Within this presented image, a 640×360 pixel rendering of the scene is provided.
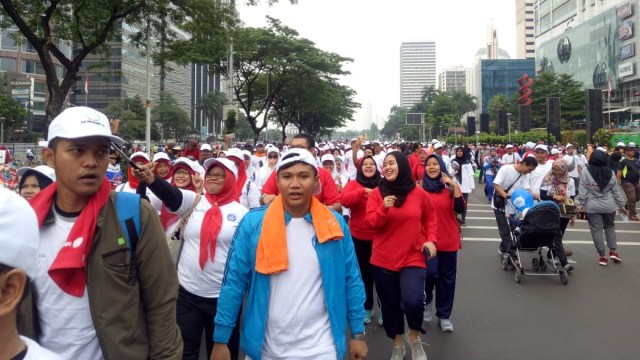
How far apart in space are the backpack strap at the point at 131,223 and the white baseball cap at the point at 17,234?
0.69m

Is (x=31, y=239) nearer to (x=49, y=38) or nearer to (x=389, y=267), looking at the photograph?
(x=389, y=267)

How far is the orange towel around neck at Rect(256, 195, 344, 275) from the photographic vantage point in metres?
2.50

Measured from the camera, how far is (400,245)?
4.17 metres

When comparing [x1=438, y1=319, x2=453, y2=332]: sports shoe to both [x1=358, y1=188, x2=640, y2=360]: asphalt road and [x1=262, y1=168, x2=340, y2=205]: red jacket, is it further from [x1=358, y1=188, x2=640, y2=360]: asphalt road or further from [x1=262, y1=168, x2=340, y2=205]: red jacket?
[x1=262, y1=168, x2=340, y2=205]: red jacket

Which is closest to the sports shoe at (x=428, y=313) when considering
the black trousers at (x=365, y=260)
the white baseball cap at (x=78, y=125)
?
the black trousers at (x=365, y=260)

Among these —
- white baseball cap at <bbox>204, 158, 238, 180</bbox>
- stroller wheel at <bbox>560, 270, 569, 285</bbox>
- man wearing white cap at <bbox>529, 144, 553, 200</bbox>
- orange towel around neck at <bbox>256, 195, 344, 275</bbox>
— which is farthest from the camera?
man wearing white cap at <bbox>529, 144, 553, 200</bbox>

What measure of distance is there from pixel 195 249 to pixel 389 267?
1652 mm

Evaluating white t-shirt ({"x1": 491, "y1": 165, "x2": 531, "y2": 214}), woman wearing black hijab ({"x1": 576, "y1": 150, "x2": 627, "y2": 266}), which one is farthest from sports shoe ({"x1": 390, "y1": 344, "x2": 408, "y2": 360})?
woman wearing black hijab ({"x1": 576, "y1": 150, "x2": 627, "y2": 266})

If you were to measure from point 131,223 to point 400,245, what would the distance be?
2.67 metres

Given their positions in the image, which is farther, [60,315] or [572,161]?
[572,161]

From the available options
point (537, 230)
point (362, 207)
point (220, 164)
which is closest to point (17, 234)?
point (220, 164)

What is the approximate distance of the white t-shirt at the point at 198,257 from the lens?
3.51 metres

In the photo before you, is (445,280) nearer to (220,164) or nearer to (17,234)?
(220,164)

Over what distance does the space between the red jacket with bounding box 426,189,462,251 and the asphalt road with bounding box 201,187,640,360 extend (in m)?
0.92
